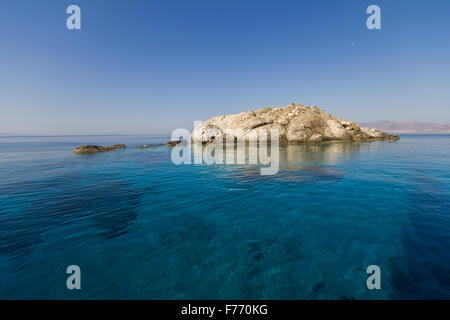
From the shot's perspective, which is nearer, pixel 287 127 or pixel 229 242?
pixel 229 242

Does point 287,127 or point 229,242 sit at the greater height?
point 287,127

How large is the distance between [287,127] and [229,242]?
55.6 m

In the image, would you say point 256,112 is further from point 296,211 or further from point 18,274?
point 18,274

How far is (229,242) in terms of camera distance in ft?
19.7

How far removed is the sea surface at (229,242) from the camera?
4250 mm

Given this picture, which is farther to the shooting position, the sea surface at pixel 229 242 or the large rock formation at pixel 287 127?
the large rock formation at pixel 287 127

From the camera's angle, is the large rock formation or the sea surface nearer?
the sea surface

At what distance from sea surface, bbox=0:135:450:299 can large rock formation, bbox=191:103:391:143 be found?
43790mm

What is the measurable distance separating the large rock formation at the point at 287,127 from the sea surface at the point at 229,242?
144 feet

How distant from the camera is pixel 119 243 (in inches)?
237

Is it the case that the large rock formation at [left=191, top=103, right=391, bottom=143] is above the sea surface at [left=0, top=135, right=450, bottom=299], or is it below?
above

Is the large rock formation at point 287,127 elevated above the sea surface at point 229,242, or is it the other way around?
the large rock formation at point 287,127

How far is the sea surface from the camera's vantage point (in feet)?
13.9

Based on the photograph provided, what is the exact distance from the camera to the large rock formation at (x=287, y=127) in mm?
51469
